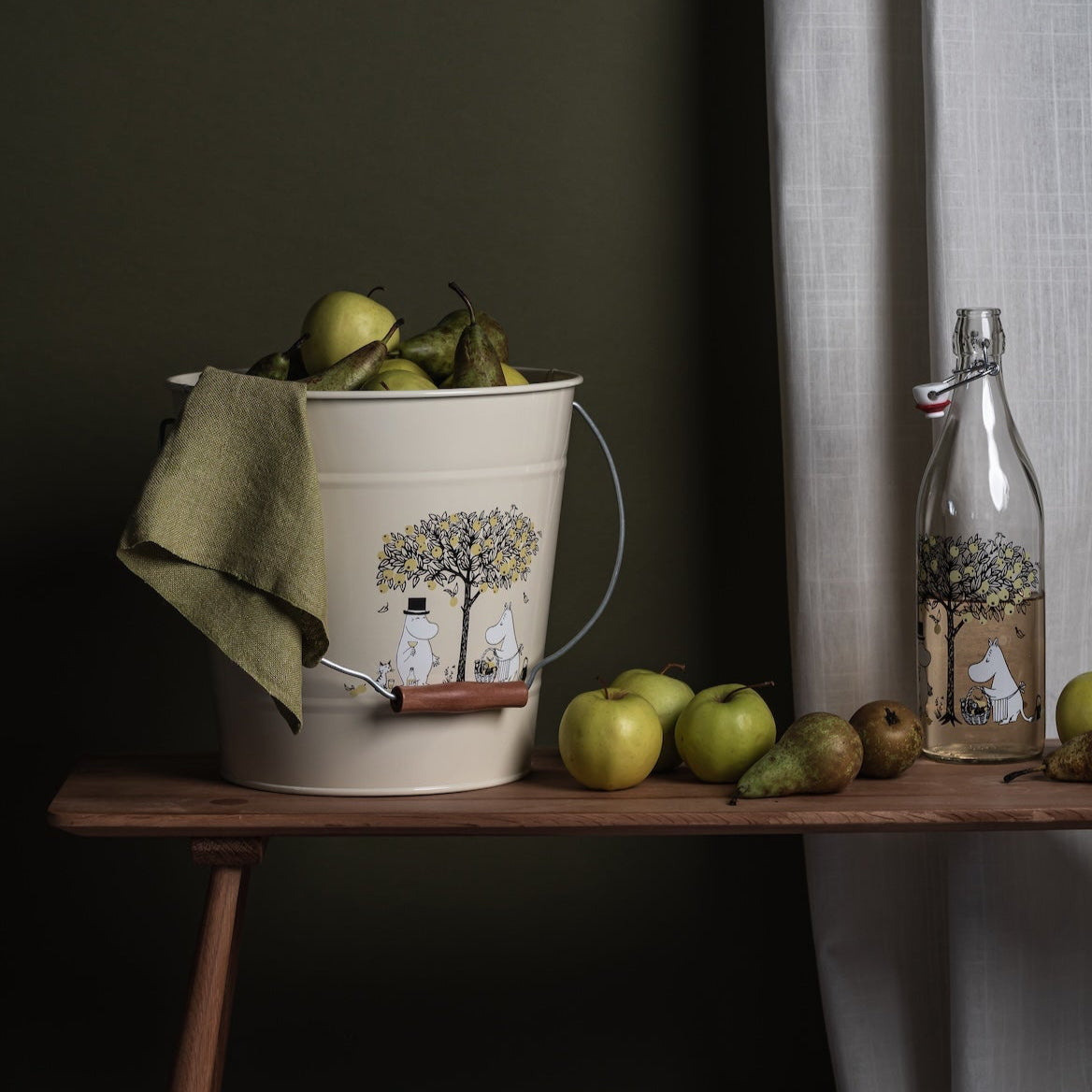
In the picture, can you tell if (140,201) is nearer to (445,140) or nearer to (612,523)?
(445,140)

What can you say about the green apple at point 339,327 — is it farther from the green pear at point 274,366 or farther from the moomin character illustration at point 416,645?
the moomin character illustration at point 416,645

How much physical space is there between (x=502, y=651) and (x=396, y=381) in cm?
21

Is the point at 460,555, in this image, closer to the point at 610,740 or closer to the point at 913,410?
the point at 610,740

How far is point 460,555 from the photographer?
3.19 ft

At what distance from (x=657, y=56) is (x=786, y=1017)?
0.94m

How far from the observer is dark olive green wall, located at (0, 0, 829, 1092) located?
1302 millimetres

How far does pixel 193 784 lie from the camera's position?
1.03 m

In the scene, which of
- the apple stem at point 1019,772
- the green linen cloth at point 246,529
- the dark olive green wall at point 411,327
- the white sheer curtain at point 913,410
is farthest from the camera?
the dark olive green wall at point 411,327

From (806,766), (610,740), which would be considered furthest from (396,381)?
(806,766)

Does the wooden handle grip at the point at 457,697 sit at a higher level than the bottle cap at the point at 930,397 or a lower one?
lower

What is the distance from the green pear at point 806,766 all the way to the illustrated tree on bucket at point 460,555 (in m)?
0.22

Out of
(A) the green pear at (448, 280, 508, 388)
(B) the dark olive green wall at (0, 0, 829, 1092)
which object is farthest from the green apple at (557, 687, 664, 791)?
(B) the dark olive green wall at (0, 0, 829, 1092)

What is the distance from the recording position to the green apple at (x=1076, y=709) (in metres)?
1.05

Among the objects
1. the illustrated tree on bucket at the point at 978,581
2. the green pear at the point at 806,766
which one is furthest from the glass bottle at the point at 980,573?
the green pear at the point at 806,766
